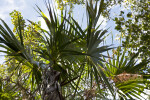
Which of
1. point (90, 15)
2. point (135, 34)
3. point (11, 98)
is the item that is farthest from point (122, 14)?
point (11, 98)

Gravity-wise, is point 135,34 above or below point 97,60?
above

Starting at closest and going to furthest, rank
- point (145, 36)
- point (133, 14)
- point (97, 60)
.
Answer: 1. point (97, 60)
2. point (145, 36)
3. point (133, 14)

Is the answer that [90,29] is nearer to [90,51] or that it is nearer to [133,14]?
[90,51]

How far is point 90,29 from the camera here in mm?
2977

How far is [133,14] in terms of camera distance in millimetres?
5953

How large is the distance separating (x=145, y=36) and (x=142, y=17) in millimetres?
642

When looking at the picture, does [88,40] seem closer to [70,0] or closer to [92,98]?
[92,98]

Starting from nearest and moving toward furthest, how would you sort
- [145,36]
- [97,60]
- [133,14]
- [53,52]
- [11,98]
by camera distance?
[97,60]
[53,52]
[11,98]
[145,36]
[133,14]

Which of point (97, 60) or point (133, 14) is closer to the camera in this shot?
point (97, 60)

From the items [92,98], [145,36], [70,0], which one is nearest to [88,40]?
[92,98]

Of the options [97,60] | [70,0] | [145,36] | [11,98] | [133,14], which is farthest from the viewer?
[70,0]

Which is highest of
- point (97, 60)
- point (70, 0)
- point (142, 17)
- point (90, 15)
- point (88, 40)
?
point (70, 0)

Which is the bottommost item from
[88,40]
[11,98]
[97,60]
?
[11,98]

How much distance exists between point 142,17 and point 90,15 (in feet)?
10.9
